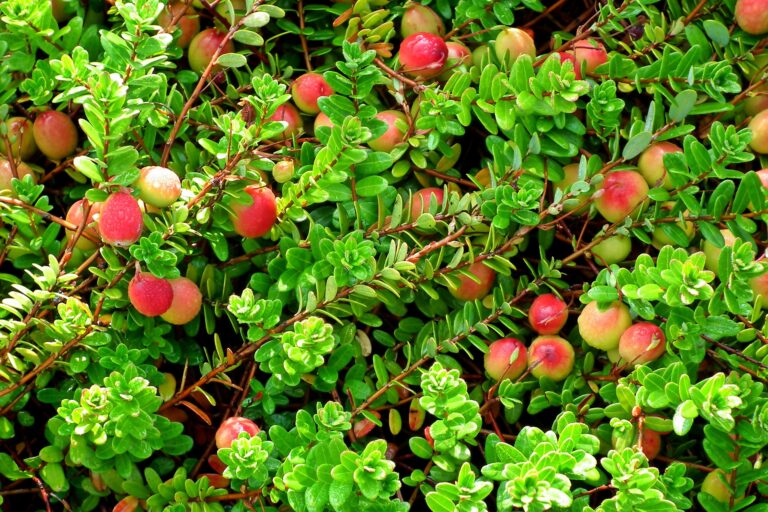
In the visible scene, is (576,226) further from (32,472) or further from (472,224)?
(32,472)

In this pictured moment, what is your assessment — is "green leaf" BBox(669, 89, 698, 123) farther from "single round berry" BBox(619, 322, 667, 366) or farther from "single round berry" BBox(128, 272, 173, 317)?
"single round berry" BBox(128, 272, 173, 317)

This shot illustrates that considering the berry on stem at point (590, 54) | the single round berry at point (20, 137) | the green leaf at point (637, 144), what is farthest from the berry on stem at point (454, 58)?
the single round berry at point (20, 137)

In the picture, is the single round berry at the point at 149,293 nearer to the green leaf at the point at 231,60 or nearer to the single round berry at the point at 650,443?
the green leaf at the point at 231,60

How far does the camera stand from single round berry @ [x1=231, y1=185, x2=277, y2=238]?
1219 mm

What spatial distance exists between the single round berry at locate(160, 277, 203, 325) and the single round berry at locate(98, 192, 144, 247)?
0.13 metres

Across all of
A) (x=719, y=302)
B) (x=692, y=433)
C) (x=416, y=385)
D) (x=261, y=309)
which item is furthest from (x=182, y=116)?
(x=692, y=433)

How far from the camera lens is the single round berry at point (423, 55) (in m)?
1.35

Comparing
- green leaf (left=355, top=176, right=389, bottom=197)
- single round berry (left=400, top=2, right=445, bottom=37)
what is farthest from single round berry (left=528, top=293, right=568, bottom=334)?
single round berry (left=400, top=2, right=445, bottom=37)

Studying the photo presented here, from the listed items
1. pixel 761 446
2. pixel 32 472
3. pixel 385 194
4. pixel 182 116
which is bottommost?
pixel 32 472

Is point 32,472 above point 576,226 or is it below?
below

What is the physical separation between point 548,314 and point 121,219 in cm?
64

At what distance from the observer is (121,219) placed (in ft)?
3.64

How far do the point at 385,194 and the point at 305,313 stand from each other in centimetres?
25

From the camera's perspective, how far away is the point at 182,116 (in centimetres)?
125
